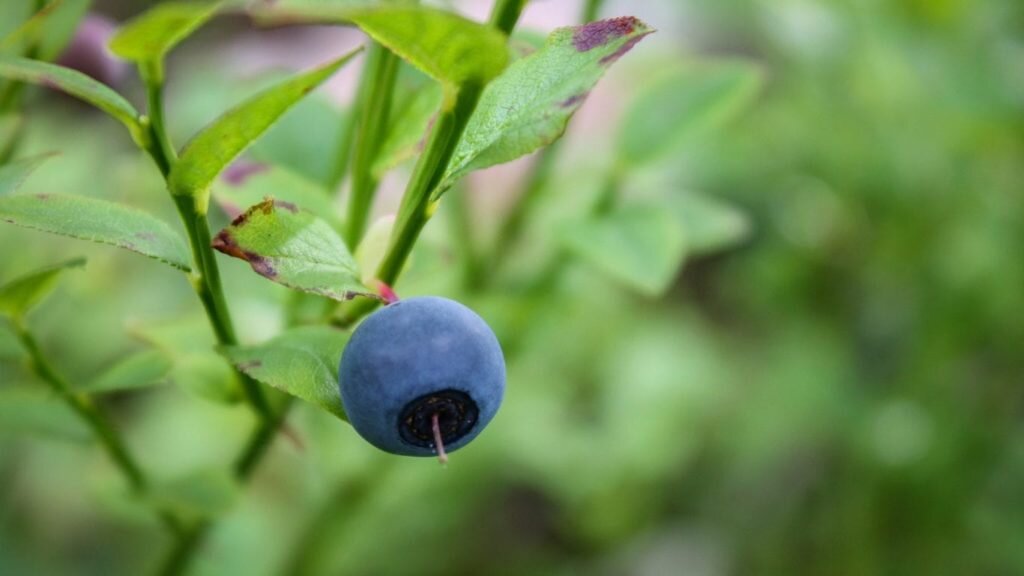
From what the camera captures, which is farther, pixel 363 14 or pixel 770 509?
pixel 770 509

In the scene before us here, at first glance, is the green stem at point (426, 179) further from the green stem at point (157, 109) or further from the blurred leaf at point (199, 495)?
the blurred leaf at point (199, 495)

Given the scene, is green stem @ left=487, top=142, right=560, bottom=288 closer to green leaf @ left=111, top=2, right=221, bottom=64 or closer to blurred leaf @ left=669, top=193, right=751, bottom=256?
blurred leaf @ left=669, top=193, right=751, bottom=256

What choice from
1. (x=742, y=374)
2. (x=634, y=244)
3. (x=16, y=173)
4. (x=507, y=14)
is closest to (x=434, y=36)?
(x=507, y=14)

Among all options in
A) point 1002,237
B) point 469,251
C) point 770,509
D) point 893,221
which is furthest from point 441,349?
point 770,509

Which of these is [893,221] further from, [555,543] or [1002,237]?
[555,543]

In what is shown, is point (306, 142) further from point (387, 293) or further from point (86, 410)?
point (387, 293)

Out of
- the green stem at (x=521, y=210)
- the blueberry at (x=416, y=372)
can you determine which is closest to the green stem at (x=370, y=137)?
the blueberry at (x=416, y=372)
